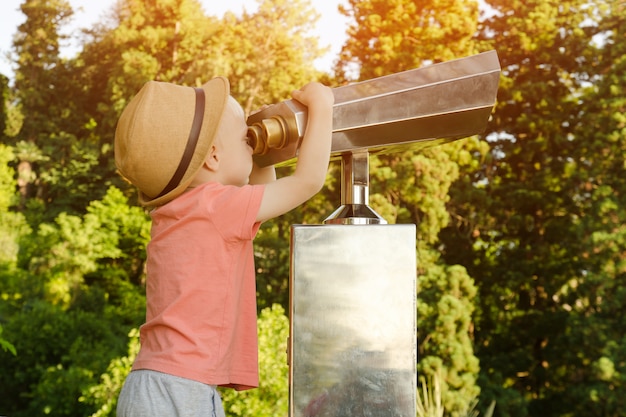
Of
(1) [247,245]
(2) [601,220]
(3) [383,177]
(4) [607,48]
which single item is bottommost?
(1) [247,245]

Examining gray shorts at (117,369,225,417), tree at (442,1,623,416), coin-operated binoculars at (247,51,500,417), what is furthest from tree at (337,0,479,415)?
coin-operated binoculars at (247,51,500,417)

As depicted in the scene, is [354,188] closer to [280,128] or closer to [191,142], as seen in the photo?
[280,128]

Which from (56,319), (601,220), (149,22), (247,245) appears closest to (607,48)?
(601,220)

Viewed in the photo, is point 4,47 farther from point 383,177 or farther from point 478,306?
point 478,306

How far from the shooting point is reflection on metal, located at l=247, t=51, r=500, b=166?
Answer: 2.15 ft

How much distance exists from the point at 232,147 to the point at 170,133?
77 mm

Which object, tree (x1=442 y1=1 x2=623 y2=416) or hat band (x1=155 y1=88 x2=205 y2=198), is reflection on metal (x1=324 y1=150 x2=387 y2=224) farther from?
tree (x1=442 y1=1 x2=623 y2=416)

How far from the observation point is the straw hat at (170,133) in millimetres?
817

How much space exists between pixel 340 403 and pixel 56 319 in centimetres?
569

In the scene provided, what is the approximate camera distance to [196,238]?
81cm

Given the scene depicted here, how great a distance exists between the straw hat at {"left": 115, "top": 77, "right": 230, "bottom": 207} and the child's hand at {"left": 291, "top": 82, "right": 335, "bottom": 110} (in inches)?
6.2

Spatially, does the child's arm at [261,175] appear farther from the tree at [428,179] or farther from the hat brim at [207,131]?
the tree at [428,179]

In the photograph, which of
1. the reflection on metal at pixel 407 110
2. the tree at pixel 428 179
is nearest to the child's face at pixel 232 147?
the reflection on metal at pixel 407 110

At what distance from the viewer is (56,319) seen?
19.0 ft
